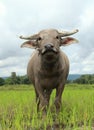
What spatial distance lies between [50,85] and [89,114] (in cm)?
145

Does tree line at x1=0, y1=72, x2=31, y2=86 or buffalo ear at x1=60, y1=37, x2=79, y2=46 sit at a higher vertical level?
tree line at x1=0, y1=72, x2=31, y2=86

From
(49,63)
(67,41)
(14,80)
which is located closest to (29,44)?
(49,63)

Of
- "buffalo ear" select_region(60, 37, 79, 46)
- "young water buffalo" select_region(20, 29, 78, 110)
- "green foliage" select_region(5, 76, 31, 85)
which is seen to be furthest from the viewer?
"green foliage" select_region(5, 76, 31, 85)

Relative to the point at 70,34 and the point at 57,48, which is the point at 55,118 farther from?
the point at 70,34

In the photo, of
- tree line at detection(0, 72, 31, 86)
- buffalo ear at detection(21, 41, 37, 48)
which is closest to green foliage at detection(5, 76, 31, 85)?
tree line at detection(0, 72, 31, 86)

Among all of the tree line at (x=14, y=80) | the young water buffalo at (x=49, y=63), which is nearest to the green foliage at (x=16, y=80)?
the tree line at (x=14, y=80)

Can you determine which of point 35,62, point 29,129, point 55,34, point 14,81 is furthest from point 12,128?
point 14,81

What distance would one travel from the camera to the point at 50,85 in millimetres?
7477

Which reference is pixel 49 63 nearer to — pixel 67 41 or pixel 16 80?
pixel 67 41

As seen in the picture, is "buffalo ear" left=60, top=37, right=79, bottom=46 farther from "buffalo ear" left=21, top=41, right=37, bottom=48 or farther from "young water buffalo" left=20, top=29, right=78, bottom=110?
"buffalo ear" left=21, top=41, right=37, bottom=48

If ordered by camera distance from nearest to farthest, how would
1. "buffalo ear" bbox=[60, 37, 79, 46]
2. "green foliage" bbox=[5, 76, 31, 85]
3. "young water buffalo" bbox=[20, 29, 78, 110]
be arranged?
"young water buffalo" bbox=[20, 29, 78, 110] < "buffalo ear" bbox=[60, 37, 79, 46] < "green foliage" bbox=[5, 76, 31, 85]

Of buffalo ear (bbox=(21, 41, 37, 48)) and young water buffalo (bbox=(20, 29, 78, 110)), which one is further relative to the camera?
buffalo ear (bbox=(21, 41, 37, 48))

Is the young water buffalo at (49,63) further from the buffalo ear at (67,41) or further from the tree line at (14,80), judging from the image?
the tree line at (14,80)

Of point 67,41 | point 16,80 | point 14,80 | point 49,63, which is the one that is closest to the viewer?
point 49,63
